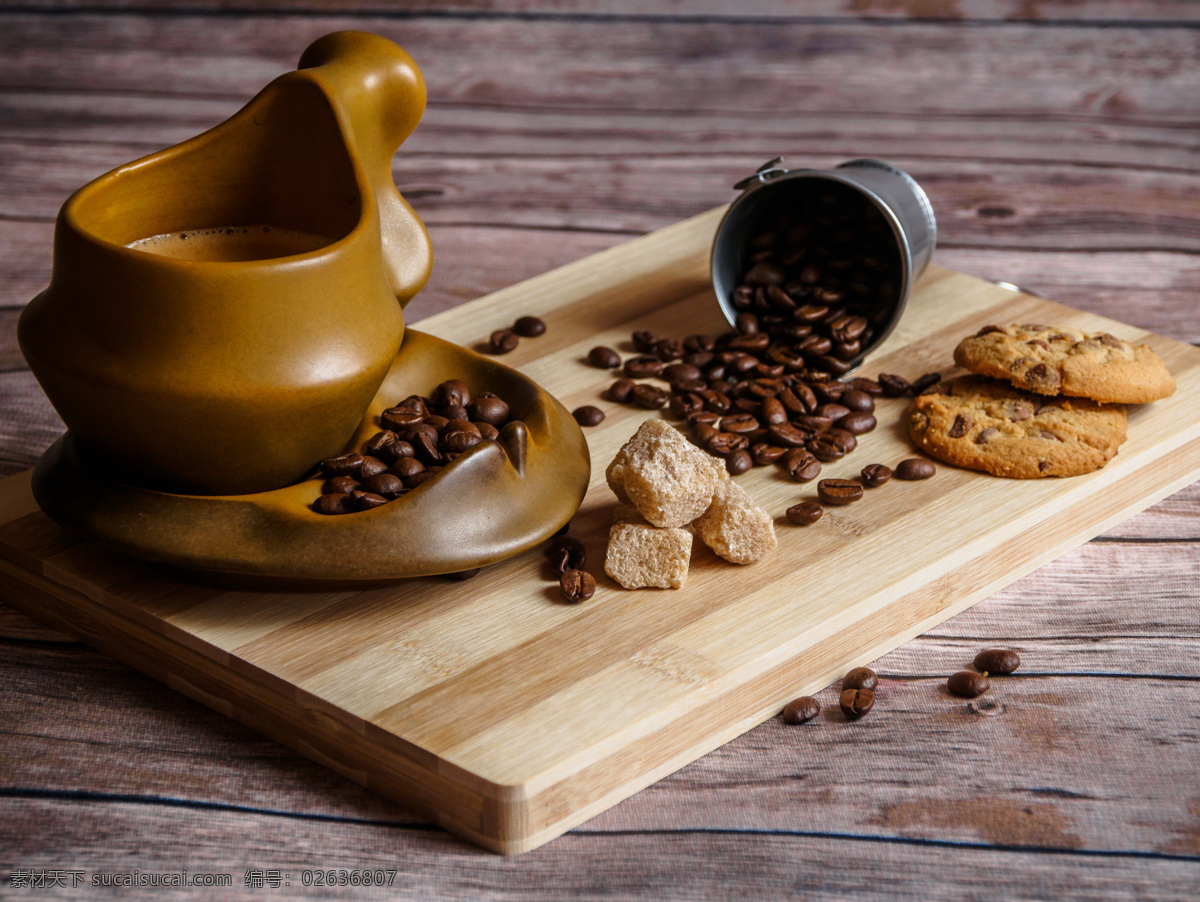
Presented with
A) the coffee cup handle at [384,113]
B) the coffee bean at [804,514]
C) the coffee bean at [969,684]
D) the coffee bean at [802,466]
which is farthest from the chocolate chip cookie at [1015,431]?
the coffee cup handle at [384,113]

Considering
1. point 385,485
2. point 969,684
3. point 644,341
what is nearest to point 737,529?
point 969,684

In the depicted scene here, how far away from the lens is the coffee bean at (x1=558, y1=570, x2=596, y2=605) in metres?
1.61

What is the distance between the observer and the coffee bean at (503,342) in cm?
228

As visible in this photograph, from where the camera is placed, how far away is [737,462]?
193cm

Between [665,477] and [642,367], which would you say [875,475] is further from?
[642,367]

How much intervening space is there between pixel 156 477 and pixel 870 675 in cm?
90

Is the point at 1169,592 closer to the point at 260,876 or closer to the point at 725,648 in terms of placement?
the point at 725,648

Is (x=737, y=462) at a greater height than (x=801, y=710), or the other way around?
(x=737, y=462)

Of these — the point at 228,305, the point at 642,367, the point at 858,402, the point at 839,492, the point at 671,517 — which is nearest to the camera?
the point at 228,305

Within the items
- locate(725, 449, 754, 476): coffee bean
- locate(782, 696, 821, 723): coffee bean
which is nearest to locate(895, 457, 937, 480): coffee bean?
locate(725, 449, 754, 476): coffee bean

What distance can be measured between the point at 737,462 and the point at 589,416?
10.4 inches

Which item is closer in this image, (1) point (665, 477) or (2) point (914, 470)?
(1) point (665, 477)

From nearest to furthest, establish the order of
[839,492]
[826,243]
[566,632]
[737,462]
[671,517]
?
[566,632] → [671,517] → [839,492] → [737,462] → [826,243]

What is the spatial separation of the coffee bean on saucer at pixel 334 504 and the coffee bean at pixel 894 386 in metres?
0.96
